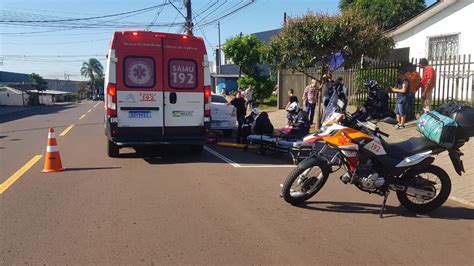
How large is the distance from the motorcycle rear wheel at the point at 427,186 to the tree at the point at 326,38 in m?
7.83

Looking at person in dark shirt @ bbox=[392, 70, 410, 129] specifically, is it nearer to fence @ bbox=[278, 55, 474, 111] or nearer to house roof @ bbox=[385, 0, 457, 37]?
fence @ bbox=[278, 55, 474, 111]

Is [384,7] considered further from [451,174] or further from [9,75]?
[9,75]

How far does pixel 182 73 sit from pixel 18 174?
12.3 feet

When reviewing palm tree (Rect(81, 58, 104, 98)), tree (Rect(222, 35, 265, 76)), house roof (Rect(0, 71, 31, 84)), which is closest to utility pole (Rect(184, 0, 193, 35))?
tree (Rect(222, 35, 265, 76))

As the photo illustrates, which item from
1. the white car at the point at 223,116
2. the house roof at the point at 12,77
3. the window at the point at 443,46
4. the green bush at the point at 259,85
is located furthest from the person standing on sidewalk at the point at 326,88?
the house roof at the point at 12,77

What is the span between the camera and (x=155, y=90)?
10.0 metres

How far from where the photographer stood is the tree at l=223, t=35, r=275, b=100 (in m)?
29.5

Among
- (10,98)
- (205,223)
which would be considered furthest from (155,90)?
(10,98)

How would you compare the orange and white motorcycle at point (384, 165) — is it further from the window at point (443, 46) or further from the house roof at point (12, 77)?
the house roof at point (12, 77)

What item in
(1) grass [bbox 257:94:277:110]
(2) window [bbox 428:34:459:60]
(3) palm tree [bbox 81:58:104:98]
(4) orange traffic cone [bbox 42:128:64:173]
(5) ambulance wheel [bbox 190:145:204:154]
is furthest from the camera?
(3) palm tree [bbox 81:58:104:98]

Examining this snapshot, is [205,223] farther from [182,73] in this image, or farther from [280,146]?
[182,73]

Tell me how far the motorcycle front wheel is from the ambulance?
14.3ft

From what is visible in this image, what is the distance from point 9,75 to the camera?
3440 inches

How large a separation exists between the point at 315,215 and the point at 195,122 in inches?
194
